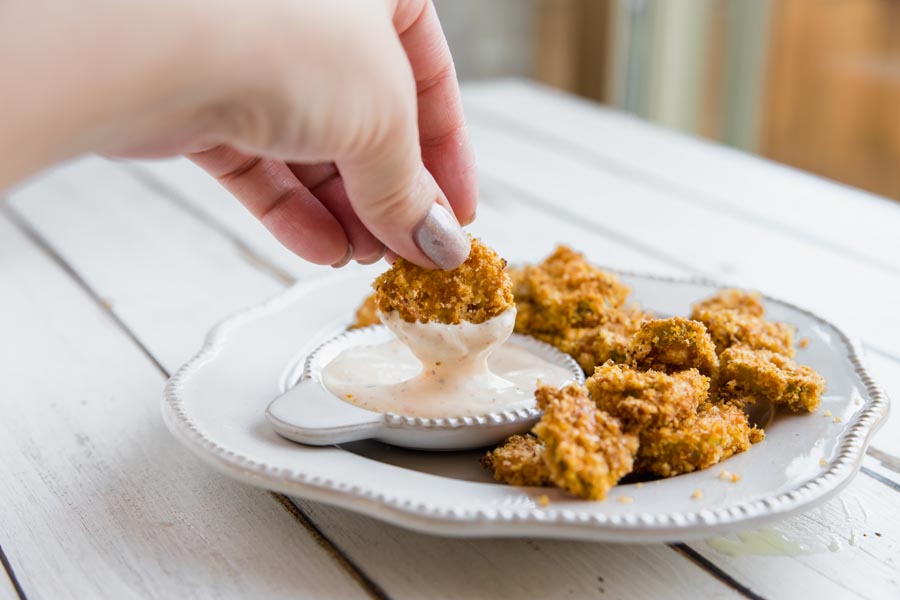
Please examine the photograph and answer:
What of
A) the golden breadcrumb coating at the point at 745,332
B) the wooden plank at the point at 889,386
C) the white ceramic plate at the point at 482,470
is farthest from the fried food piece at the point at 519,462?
the wooden plank at the point at 889,386

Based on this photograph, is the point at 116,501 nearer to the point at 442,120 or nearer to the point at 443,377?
the point at 443,377

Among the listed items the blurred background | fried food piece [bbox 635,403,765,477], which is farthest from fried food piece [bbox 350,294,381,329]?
the blurred background

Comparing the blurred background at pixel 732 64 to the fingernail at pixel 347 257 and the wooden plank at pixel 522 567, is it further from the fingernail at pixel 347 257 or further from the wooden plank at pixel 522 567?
the wooden plank at pixel 522 567

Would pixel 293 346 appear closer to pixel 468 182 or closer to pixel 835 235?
pixel 468 182

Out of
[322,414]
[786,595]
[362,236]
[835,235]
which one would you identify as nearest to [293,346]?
[362,236]

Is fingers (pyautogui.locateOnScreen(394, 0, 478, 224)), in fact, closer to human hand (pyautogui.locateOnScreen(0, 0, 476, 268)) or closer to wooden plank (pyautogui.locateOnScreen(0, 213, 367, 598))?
human hand (pyautogui.locateOnScreen(0, 0, 476, 268))
